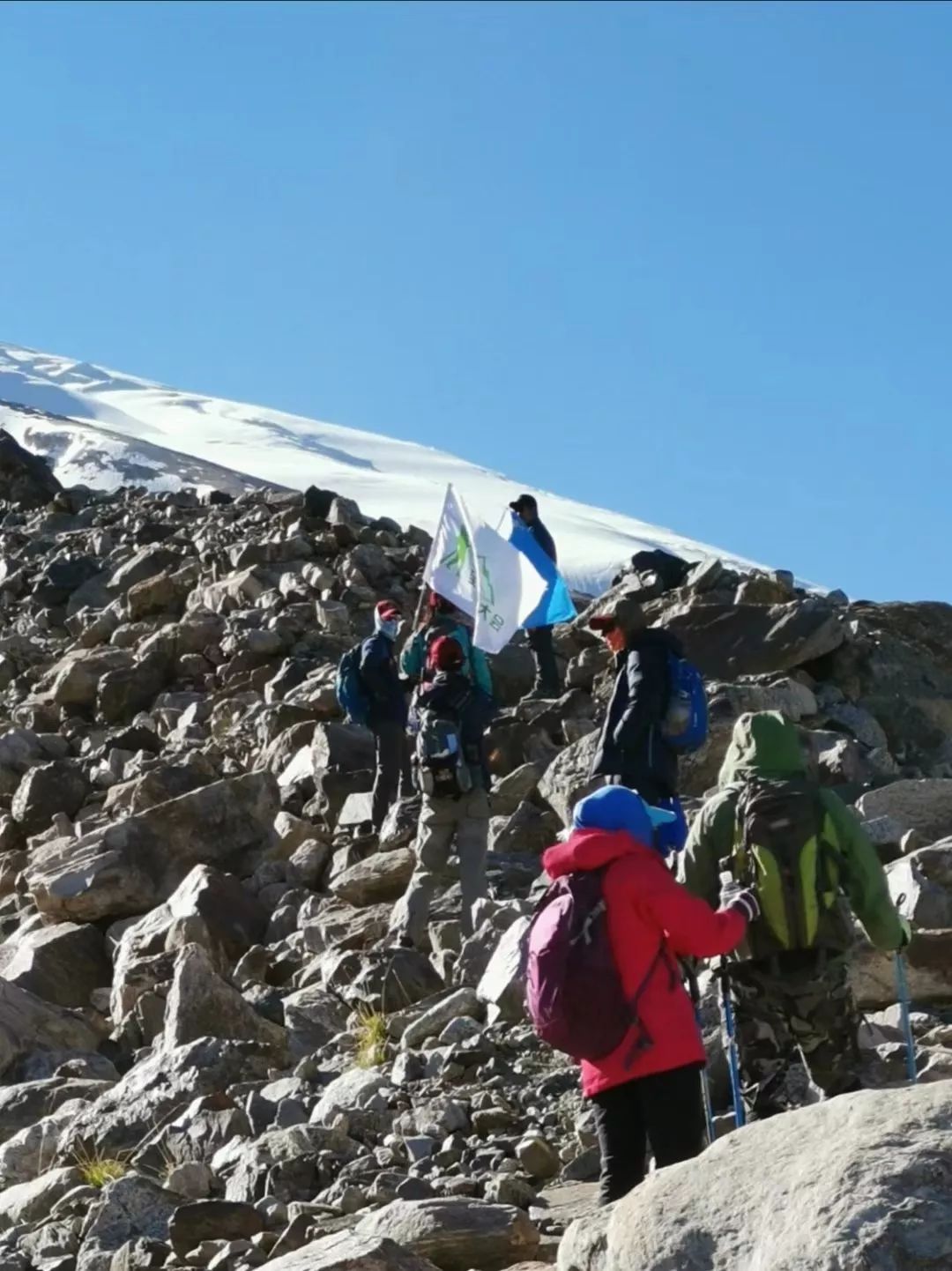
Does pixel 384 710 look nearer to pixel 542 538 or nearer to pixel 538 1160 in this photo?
pixel 542 538

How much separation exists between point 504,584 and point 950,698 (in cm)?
655

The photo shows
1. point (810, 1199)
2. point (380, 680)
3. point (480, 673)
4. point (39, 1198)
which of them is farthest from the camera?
point (380, 680)

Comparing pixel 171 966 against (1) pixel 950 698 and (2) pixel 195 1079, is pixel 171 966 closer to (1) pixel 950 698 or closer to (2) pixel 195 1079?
(2) pixel 195 1079

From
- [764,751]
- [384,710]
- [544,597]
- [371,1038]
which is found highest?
[544,597]

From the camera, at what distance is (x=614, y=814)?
20.8 feet

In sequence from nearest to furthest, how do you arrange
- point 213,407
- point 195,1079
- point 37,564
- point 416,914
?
point 195,1079, point 416,914, point 37,564, point 213,407

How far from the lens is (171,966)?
501 inches

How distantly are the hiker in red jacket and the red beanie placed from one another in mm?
5617

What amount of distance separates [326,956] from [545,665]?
6.30 meters

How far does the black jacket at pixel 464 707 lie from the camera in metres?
11.9

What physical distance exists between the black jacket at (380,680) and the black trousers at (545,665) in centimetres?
308

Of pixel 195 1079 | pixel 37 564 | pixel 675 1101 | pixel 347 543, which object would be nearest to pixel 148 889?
pixel 195 1079

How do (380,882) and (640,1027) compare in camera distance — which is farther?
(380,882)

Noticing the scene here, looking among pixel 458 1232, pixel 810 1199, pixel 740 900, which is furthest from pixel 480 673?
pixel 810 1199
